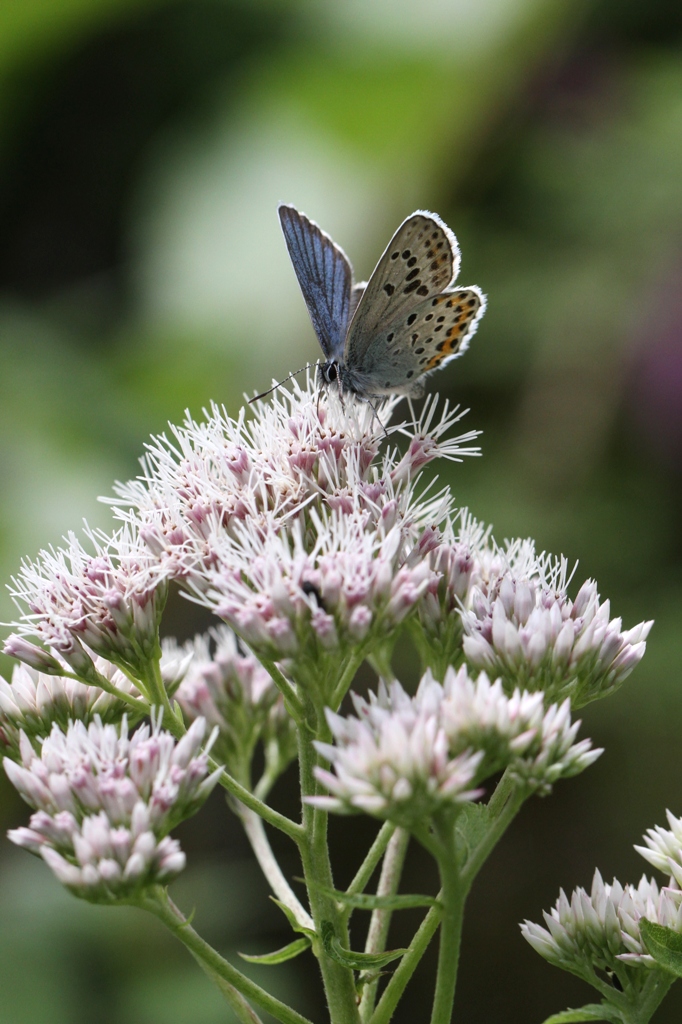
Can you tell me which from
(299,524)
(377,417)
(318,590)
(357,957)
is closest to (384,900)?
(357,957)

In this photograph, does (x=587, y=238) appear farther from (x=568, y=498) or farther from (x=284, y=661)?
(x=284, y=661)

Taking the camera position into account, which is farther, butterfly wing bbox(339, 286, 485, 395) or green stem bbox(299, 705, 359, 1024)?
butterfly wing bbox(339, 286, 485, 395)

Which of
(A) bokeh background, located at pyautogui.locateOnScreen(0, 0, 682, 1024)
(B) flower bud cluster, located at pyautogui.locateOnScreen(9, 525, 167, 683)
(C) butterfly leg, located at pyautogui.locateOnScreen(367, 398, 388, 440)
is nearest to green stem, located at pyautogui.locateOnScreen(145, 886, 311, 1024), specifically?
(B) flower bud cluster, located at pyautogui.locateOnScreen(9, 525, 167, 683)

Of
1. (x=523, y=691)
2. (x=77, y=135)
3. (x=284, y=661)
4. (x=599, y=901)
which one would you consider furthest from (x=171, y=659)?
(x=77, y=135)

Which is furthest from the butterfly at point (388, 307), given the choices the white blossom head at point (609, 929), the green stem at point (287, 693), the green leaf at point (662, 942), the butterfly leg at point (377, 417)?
the green leaf at point (662, 942)

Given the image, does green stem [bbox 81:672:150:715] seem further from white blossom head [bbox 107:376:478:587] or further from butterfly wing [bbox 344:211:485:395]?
butterfly wing [bbox 344:211:485:395]

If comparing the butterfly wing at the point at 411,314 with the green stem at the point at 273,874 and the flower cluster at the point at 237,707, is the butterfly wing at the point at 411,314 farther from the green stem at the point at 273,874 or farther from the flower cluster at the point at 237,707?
the green stem at the point at 273,874
